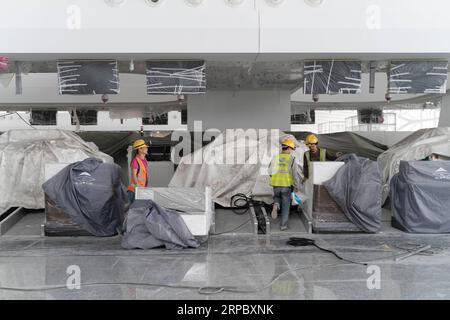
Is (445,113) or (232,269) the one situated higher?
(445,113)

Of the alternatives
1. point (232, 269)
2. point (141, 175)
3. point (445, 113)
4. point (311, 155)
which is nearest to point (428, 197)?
point (311, 155)

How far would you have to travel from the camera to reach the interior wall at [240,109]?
11.0 m

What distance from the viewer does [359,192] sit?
6402 millimetres

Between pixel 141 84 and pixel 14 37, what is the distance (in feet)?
19.8

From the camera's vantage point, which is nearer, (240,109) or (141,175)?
(141,175)

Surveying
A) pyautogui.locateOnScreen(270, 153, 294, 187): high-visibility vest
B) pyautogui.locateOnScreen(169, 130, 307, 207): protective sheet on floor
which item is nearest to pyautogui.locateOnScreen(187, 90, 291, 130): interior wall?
pyautogui.locateOnScreen(169, 130, 307, 207): protective sheet on floor

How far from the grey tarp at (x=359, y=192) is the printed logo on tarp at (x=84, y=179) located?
4.01 m

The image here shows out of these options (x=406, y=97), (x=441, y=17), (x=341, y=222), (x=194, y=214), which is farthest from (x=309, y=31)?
(x=406, y=97)

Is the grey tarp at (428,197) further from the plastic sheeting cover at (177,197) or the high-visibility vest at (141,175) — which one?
the high-visibility vest at (141,175)

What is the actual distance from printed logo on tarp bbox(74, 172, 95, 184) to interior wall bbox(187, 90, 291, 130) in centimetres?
509

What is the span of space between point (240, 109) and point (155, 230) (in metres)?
6.25

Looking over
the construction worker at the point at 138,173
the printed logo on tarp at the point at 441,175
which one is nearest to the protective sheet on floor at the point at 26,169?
the construction worker at the point at 138,173

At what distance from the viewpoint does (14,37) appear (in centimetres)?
661

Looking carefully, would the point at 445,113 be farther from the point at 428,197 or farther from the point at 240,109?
the point at 428,197
